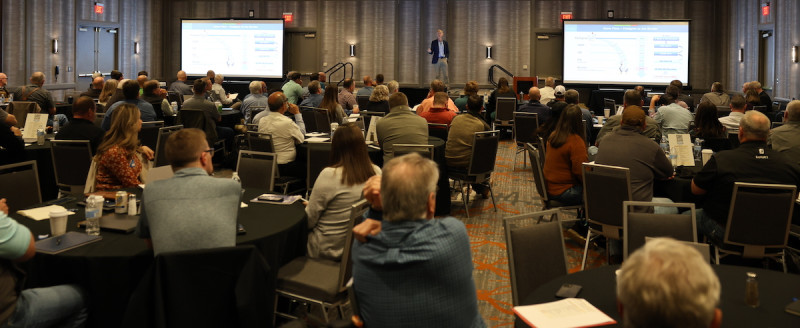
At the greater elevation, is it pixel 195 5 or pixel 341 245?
pixel 195 5

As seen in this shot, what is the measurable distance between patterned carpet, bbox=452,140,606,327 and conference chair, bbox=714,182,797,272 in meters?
1.35

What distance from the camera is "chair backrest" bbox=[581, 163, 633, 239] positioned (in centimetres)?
484

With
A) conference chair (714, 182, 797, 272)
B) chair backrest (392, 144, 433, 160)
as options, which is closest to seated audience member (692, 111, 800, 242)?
conference chair (714, 182, 797, 272)

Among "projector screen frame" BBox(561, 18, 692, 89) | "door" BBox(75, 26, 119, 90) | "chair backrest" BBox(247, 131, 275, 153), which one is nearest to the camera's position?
"chair backrest" BBox(247, 131, 275, 153)

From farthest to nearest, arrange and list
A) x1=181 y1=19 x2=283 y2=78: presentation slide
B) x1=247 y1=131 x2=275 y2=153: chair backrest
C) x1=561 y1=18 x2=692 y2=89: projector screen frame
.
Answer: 1. x1=181 y1=19 x2=283 y2=78: presentation slide
2. x1=561 y1=18 x2=692 y2=89: projector screen frame
3. x1=247 y1=131 x2=275 y2=153: chair backrest

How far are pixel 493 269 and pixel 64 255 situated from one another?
10.8ft

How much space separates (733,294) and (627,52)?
15.5 metres

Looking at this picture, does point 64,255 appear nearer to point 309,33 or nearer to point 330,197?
point 330,197

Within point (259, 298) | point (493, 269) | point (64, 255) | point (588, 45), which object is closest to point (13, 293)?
point (64, 255)

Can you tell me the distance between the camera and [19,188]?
4781mm

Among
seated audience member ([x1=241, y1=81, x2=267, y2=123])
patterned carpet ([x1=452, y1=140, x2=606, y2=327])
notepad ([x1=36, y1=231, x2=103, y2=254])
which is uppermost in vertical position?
seated audience member ([x1=241, y1=81, x2=267, y2=123])

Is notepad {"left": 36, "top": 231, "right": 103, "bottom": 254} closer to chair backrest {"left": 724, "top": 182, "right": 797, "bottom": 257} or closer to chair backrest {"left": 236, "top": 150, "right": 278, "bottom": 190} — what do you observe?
chair backrest {"left": 236, "top": 150, "right": 278, "bottom": 190}

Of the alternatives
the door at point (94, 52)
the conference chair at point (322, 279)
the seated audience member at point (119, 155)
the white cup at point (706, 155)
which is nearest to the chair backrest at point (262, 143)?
the seated audience member at point (119, 155)

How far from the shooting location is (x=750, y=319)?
8.37 ft
